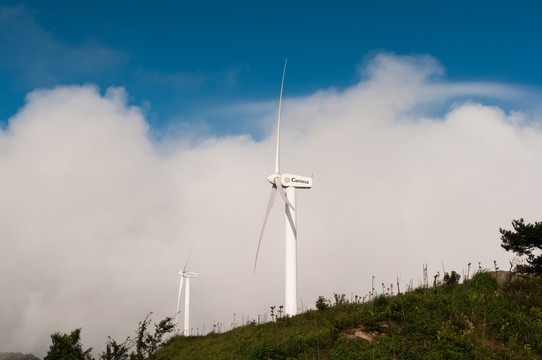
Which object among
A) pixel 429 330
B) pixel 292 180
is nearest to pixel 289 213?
pixel 292 180

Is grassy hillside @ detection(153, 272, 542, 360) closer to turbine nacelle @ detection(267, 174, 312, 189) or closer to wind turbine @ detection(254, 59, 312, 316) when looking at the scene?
wind turbine @ detection(254, 59, 312, 316)

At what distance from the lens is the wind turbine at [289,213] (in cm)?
2768

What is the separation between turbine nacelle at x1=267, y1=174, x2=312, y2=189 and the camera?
3278 cm

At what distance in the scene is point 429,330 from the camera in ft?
50.3

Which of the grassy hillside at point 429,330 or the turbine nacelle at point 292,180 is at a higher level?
the turbine nacelle at point 292,180

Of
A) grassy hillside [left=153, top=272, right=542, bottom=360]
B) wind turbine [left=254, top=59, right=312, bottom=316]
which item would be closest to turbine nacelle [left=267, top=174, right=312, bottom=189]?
wind turbine [left=254, top=59, right=312, bottom=316]

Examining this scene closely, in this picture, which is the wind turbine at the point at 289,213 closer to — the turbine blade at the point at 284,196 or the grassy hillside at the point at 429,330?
the turbine blade at the point at 284,196

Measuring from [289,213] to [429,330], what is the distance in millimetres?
16162

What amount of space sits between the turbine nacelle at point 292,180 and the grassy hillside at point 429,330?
45.4 feet

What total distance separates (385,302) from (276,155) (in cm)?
Answer: 1858

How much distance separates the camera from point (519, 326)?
15.9 m

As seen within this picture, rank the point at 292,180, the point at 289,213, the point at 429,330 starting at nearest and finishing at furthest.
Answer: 1. the point at 429,330
2. the point at 289,213
3. the point at 292,180

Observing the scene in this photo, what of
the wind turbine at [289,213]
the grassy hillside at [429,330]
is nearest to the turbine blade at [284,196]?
the wind turbine at [289,213]

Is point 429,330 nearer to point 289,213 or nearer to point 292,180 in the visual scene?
point 289,213
